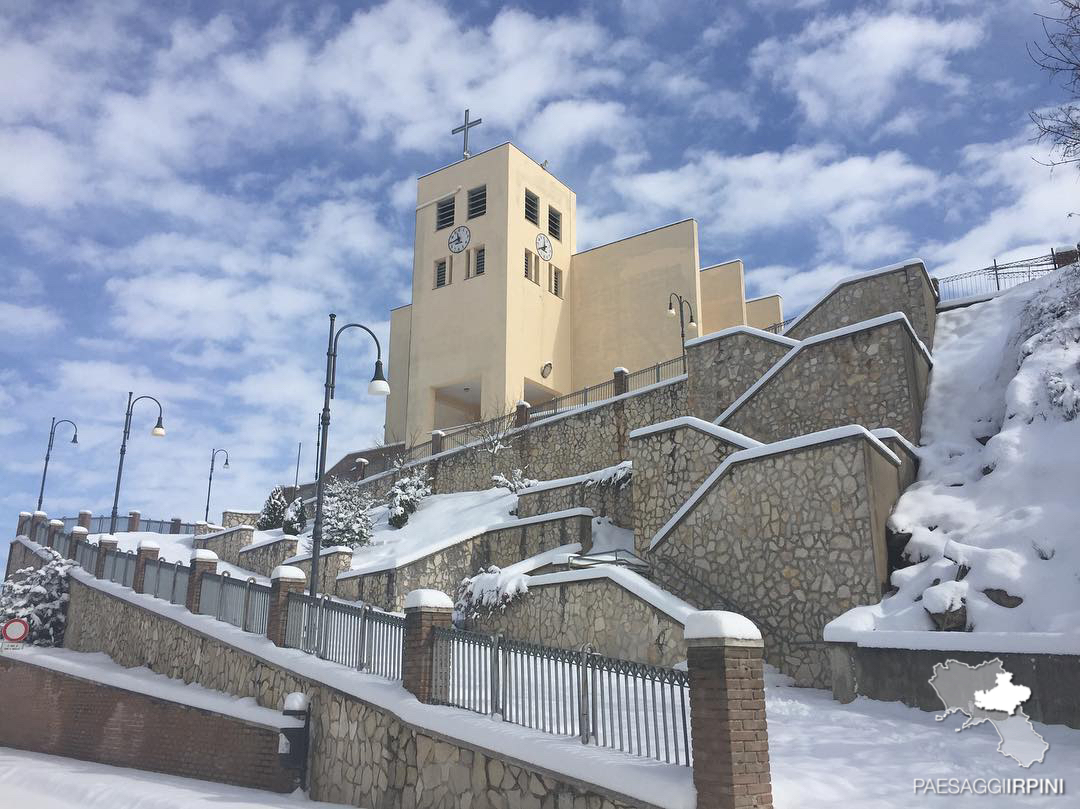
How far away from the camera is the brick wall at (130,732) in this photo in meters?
10.6

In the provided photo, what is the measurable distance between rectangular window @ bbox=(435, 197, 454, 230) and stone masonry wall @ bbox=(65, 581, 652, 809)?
2409cm

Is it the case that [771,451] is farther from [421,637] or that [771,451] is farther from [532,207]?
[532,207]

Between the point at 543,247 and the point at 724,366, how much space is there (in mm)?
18369

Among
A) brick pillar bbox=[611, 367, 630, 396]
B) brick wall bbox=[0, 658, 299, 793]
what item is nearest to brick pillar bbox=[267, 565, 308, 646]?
brick wall bbox=[0, 658, 299, 793]

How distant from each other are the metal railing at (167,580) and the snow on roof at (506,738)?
3564 mm

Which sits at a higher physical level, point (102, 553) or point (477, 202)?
point (477, 202)

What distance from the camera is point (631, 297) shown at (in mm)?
34625

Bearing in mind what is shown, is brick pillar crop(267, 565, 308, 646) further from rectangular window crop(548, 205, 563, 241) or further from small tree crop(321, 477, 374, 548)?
rectangular window crop(548, 205, 563, 241)

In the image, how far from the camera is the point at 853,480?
38.5ft

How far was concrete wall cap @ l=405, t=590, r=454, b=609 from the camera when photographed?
9.45 metres

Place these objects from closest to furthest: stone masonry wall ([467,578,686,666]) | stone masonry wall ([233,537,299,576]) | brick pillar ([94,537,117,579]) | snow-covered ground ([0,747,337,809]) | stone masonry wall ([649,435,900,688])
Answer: snow-covered ground ([0,747,337,809])
stone masonry wall ([649,435,900,688])
stone masonry wall ([467,578,686,666])
brick pillar ([94,537,117,579])
stone masonry wall ([233,537,299,576])

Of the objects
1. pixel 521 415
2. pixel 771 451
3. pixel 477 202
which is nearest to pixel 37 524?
pixel 521 415

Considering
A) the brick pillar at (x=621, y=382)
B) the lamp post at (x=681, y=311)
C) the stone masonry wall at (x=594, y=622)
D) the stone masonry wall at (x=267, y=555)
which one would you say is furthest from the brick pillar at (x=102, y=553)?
the lamp post at (x=681, y=311)

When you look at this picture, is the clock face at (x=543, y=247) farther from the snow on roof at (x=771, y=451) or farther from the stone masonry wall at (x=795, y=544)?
the stone masonry wall at (x=795, y=544)
